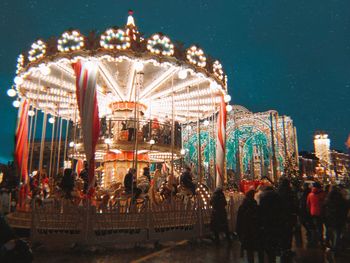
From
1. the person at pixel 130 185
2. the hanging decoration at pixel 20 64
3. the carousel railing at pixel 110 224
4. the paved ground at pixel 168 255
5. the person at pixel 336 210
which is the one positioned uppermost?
the hanging decoration at pixel 20 64

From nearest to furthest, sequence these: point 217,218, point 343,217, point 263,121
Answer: point 343,217 < point 217,218 < point 263,121

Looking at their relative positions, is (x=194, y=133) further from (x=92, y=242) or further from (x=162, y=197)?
(x=92, y=242)

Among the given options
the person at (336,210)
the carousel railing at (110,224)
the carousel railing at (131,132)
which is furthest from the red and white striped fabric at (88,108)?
the person at (336,210)

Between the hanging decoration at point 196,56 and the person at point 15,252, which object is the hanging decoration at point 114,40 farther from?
the person at point 15,252

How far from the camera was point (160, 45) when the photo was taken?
926 cm

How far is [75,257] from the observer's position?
6.26m

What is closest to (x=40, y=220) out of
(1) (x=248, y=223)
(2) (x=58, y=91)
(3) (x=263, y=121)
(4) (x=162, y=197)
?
(4) (x=162, y=197)

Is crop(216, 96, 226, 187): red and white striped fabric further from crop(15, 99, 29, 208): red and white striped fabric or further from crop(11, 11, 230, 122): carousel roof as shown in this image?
crop(15, 99, 29, 208): red and white striped fabric

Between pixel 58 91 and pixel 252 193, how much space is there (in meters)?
11.5

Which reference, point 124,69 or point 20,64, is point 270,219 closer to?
point 124,69

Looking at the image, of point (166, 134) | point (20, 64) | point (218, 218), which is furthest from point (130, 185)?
point (20, 64)

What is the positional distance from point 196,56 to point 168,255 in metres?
6.40

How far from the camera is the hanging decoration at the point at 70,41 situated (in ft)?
29.3

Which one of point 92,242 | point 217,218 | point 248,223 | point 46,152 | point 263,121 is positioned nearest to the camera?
point 248,223
